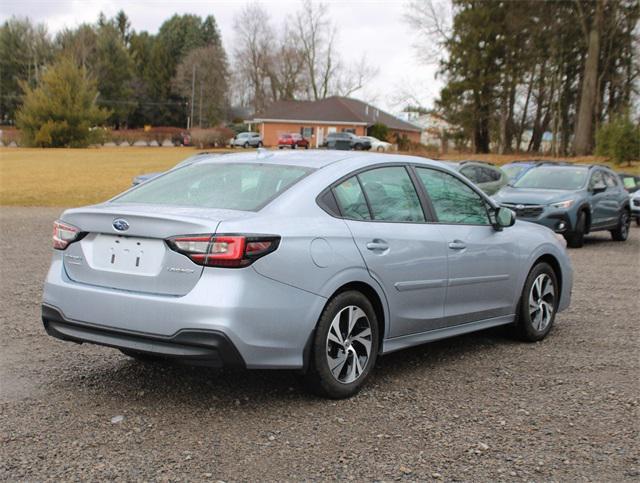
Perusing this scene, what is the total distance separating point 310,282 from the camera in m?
4.80

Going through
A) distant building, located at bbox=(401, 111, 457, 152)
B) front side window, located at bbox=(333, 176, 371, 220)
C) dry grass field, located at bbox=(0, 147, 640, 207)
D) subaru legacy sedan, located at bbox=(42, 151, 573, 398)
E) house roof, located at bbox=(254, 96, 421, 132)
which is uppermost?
house roof, located at bbox=(254, 96, 421, 132)

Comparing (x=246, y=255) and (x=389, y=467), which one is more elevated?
(x=246, y=255)

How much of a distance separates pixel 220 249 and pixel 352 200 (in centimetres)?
122

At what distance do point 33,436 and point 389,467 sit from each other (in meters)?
1.92

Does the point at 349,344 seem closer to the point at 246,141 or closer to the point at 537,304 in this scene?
the point at 537,304

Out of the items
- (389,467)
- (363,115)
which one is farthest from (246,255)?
(363,115)

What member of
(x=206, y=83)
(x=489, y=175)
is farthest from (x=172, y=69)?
(x=489, y=175)

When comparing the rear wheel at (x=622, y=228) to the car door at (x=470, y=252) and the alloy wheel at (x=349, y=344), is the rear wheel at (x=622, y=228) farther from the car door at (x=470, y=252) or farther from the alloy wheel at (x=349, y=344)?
the alloy wheel at (x=349, y=344)

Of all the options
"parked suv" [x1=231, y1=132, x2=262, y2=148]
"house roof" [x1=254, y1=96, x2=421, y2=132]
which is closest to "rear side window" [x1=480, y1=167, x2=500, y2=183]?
"parked suv" [x1=231, y1=132, x2=262, y2=148]

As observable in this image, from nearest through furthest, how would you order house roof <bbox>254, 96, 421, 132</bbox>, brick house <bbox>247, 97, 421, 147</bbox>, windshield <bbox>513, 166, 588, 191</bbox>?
windshield <bbox>513, 166, 588, 191</bbox> < brick house <bbox>247, 97, 421, 147</bbox> < house roof <bbox>254, 96, 421, 132</bbox>

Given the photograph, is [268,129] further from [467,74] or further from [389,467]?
[389,467]

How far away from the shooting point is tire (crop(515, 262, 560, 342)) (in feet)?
22.5

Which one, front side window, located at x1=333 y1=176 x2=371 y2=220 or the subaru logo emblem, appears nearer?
the subaru logo emblem

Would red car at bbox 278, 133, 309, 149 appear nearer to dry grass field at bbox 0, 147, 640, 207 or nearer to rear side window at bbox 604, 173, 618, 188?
dry grass field at bbox 0, 147, 640, 207
